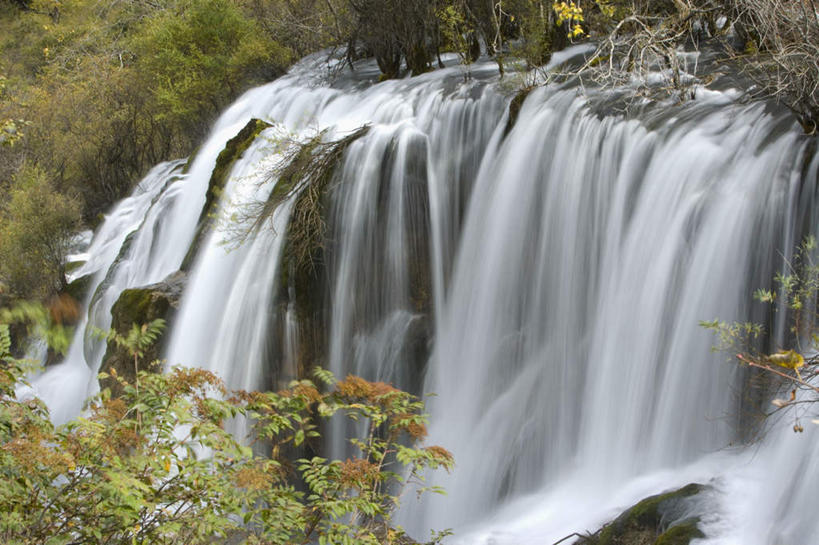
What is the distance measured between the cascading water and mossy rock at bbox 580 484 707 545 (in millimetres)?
173

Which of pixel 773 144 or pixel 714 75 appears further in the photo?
pixel 714 75

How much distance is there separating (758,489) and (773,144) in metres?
2.94

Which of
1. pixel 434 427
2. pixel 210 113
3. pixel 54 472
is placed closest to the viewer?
pixel 54 472

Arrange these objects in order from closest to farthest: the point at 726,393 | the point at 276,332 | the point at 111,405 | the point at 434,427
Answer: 1. the point at 111,405
2. the point at 726,393
3. the point at 434,427
4. the point at 276,332

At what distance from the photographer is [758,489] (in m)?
4.70

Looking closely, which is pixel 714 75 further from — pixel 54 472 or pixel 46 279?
pixel 46 279

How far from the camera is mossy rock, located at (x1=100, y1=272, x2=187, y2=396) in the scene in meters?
9.15

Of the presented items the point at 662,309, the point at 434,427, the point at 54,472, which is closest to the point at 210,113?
the point at 434,427

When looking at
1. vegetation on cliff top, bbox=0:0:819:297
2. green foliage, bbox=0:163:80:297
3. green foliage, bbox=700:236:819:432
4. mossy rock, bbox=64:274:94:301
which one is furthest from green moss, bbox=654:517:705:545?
green foliage, bbox=0:163:80:297

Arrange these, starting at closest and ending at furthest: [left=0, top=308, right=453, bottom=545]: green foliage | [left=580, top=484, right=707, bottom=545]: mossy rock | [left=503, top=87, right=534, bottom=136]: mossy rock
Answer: [left=0, top=308, right=453, bottom=545]: green foliage, [left=580, top=484, right=707, bottom=545]: mossy rock, [left=503, top=87, right=534, bottom=136]: mossy rock

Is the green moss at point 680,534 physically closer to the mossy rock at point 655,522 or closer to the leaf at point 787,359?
the mossy rock at point 655,522

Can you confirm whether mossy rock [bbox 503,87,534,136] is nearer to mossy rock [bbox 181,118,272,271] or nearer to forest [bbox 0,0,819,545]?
forest [bbox 0,0,819,545]

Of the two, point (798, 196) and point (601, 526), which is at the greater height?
point (798, 196)

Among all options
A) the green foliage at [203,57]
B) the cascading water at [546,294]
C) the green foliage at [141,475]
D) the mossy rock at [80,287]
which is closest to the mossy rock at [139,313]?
the cascading water at [546,294]
